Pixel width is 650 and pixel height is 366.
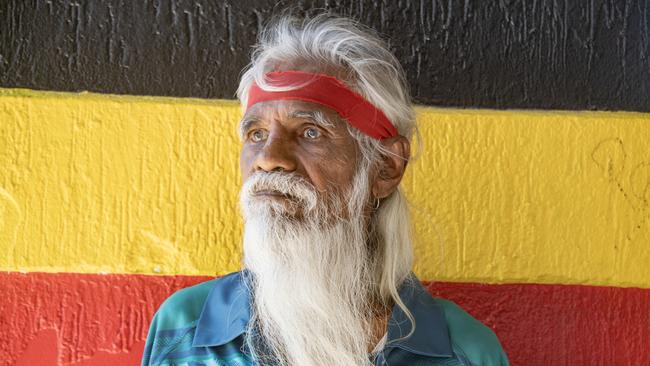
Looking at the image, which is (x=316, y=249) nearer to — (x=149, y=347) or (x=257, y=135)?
(x=257, y=135)

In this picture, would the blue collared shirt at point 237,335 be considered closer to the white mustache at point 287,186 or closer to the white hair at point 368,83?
the white hair at point 368,83

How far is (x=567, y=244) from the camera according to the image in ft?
8.58

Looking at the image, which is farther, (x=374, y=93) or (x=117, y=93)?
(x=117, y=93)

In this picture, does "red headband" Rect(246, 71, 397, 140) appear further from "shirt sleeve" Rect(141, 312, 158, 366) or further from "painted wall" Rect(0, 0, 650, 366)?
"shirt sleeve" Rect(141, 312, 158, 366)

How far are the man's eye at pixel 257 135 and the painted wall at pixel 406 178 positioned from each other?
0.35 m

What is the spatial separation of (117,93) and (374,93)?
929mm

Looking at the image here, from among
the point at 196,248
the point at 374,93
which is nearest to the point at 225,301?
the point at 196,248

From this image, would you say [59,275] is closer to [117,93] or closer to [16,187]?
[16,187]

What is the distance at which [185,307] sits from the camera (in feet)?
7.12

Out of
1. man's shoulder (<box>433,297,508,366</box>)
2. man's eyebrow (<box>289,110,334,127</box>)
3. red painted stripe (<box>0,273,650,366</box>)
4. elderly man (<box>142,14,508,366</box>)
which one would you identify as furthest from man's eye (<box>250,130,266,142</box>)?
man's shoulder (<box>433,297,508,366</box>)

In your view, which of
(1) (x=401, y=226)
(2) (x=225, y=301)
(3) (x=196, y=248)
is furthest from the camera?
(3) (x=196, y=248)

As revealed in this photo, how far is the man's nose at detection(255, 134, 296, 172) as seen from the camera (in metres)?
2.10

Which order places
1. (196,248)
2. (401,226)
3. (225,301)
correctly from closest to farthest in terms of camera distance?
(225,301)
(401,226)
(196,248)

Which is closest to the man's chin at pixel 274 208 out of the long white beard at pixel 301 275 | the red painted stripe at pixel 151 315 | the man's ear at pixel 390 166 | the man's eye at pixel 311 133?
the long white beard at pixel 301 275
